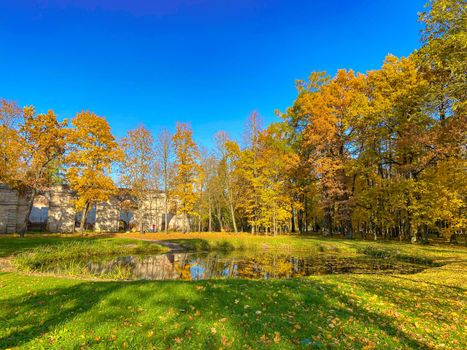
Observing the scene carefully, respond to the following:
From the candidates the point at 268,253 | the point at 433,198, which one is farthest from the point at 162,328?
the point at 433,198

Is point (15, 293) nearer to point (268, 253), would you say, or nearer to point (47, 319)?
point (47, 319)

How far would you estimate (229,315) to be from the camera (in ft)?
22.3

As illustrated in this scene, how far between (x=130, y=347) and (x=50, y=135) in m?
27.7

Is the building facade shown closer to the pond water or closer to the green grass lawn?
the pond water

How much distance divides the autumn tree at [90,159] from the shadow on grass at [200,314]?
24.0 meters

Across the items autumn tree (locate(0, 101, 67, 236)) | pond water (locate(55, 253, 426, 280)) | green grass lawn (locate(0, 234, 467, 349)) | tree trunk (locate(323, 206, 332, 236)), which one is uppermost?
autumn tree (locate(0, 101, 67, 236))

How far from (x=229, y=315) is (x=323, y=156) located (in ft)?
96.6

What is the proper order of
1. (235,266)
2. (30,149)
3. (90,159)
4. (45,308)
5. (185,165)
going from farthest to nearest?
(185,165), (90,159), (30,149), (235,266), (45,308)

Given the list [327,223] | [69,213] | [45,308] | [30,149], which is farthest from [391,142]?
[69,213]

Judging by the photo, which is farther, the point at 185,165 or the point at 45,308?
the point at 185,165

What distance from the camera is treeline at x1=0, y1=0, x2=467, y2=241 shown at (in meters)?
23.7

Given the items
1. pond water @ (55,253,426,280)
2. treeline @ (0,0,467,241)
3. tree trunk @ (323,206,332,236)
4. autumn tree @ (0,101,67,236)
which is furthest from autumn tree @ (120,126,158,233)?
tree trunk @ (323,206,332,236)

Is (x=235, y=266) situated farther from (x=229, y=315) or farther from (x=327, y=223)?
(x=327, y=223)

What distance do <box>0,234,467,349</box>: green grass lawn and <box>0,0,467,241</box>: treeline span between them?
32.9ft
